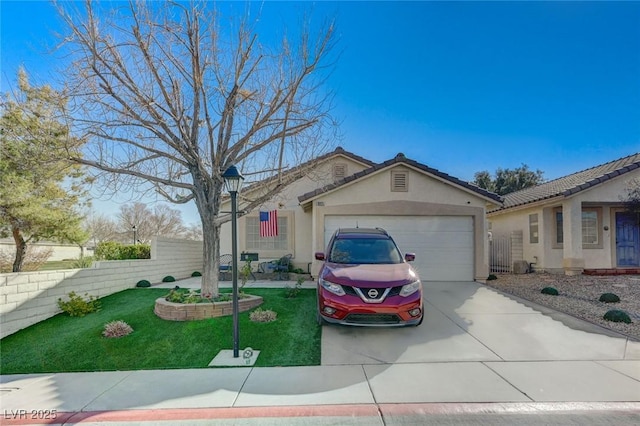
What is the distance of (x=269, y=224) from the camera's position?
13.2 m

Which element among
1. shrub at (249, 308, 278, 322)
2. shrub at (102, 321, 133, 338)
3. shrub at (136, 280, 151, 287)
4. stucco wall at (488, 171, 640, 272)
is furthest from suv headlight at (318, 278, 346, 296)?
stucco wall at (488, 171, 640, 272)

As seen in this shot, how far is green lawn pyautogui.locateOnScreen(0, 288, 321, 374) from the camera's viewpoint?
5.22 metres

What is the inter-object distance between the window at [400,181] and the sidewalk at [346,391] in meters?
6.49

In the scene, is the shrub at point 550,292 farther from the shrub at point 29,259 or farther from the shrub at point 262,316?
the shrub at point 29,259

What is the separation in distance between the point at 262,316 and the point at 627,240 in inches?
585

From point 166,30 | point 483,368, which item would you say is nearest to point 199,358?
point 483,368

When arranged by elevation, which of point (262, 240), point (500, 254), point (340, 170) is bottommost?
point (500, 254)

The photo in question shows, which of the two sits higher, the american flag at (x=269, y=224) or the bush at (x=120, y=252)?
the american flag at (x=269, y=224)

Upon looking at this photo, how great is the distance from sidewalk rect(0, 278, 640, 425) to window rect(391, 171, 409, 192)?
6.49 m

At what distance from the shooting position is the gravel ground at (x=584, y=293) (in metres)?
7.13

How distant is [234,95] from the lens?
7.18m

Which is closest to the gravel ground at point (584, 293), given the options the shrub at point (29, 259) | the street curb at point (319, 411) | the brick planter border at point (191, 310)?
the street curb at point (319, 411)

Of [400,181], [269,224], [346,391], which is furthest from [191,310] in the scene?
[400,181]

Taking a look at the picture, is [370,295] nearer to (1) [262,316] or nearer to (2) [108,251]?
(1) [262,316]
